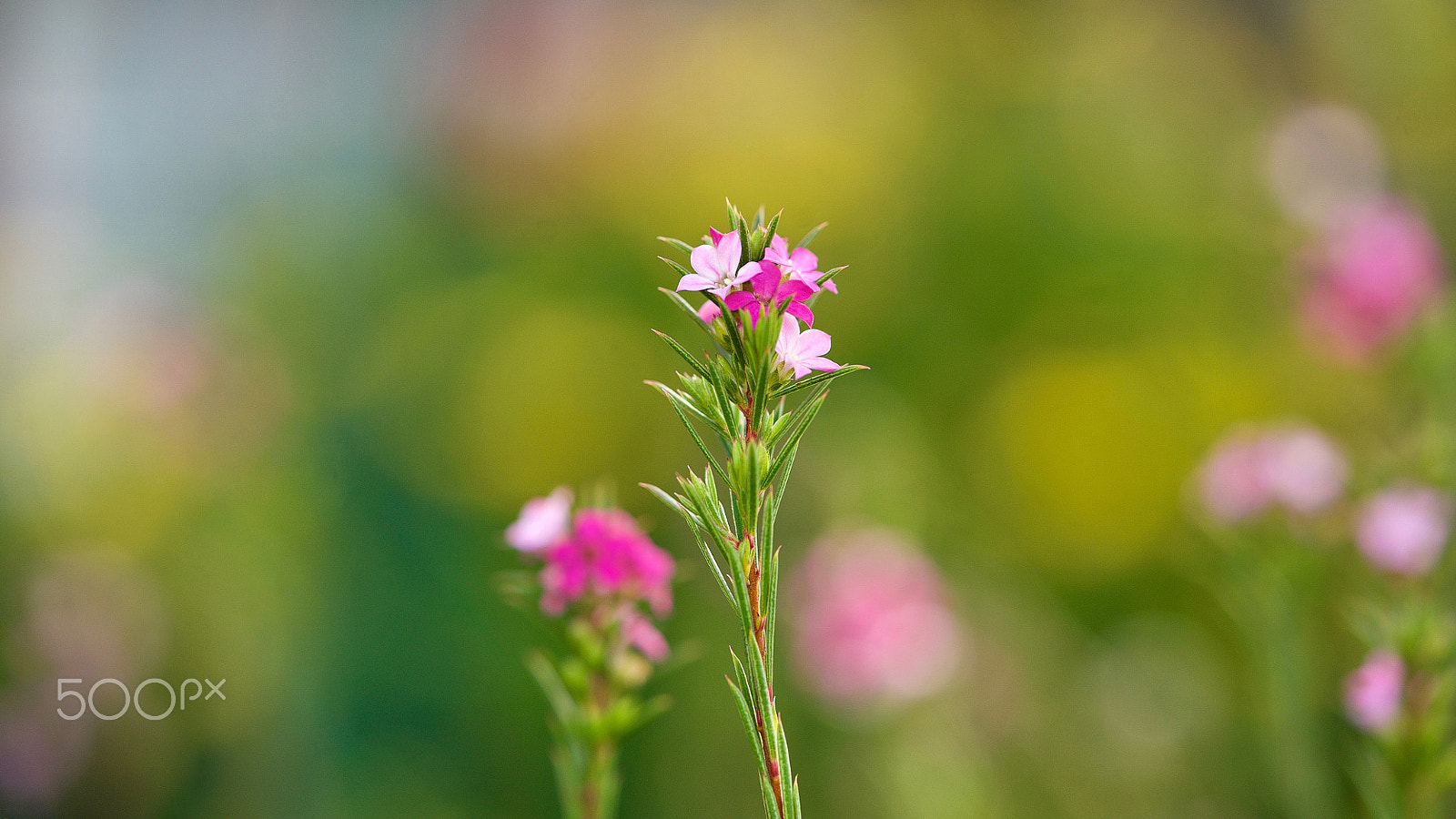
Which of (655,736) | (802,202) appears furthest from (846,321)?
(655,736)

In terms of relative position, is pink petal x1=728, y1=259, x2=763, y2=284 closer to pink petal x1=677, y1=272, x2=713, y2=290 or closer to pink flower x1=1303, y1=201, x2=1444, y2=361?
pink petal x1=677, y1=272, x2=713, y2=290

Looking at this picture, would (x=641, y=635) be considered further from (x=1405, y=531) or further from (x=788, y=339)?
(x=1405, y=531)

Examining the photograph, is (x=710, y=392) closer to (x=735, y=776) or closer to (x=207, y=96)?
(x=735, y=776)

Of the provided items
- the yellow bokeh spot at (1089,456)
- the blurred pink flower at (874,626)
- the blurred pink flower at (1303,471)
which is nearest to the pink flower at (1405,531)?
the blurred pink flower at (1303,471)

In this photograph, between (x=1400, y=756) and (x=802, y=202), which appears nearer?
(x=1400, y=756)

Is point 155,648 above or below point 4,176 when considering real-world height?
below

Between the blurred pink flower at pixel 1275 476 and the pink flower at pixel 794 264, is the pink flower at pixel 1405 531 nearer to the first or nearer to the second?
the blurred pink flower at pixel 1275 476

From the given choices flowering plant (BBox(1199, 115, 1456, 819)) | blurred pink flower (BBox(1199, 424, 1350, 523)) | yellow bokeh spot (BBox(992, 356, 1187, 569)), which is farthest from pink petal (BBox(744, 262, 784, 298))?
yellow bokeh spot (BBox(992, 356, 1187, 569))
